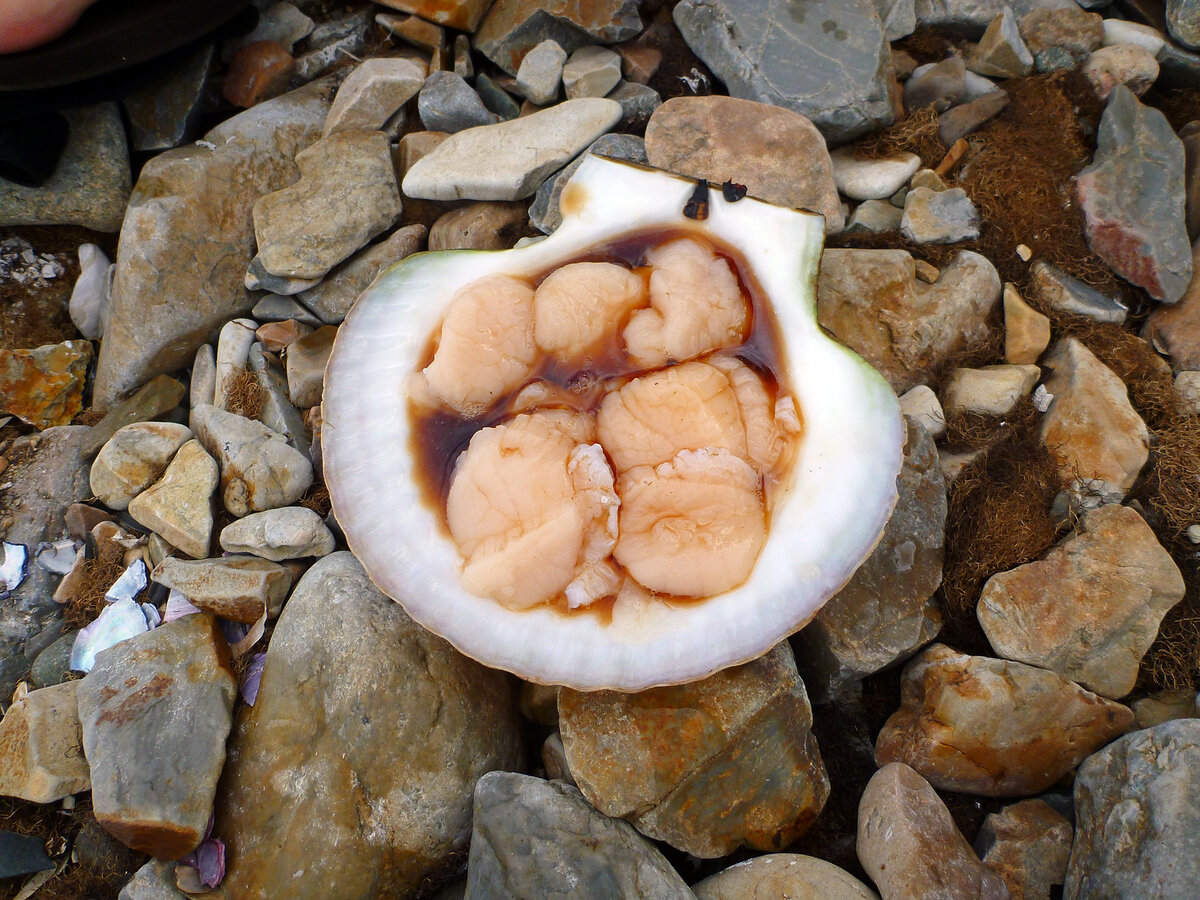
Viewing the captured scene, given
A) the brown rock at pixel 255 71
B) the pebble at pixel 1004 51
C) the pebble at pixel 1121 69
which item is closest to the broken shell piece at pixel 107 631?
the brown rock at pixel 255 71

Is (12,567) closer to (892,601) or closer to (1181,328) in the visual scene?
(892,601)

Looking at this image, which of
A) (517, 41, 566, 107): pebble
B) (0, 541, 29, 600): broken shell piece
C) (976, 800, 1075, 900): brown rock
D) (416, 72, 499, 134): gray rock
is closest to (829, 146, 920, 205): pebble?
(517, 41, 566, 107): pebble

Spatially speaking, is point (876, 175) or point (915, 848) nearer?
point (915, 848)

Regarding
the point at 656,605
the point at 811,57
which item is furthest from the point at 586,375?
the point at 811,57

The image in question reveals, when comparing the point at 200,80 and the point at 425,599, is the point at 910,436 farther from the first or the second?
the point at 200,80

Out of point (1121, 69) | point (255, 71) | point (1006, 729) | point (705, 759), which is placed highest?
point (255, 71)

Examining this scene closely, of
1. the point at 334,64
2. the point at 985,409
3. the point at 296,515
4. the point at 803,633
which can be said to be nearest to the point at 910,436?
the point at 985,409

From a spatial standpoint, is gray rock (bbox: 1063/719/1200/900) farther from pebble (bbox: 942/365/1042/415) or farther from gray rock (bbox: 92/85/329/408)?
gray rock (bbox: 92/85/329/408)
